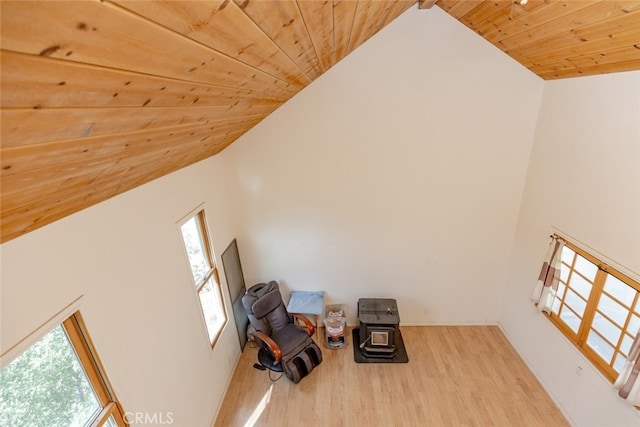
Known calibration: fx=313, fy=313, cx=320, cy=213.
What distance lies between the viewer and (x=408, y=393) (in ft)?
12.4

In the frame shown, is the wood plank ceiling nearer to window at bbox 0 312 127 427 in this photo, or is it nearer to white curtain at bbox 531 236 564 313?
white curtain at bbox 531 236 564 313

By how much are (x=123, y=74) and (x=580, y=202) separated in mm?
3897

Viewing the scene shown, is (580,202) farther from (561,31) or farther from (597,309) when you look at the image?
(561,31)

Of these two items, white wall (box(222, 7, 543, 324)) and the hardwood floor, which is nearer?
the hardwood floor

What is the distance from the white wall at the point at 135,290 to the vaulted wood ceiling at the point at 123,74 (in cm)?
15

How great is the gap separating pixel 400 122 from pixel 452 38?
3.45 ft

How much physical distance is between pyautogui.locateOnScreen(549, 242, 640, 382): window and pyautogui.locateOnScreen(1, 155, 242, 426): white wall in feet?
12.7

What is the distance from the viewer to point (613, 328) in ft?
10.2

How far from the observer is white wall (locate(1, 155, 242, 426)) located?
4.73 feet

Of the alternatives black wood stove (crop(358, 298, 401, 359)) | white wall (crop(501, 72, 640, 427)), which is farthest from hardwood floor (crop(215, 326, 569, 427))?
white wall (crop(501, 72, 640, 427))

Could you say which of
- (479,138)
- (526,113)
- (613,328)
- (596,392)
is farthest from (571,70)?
(596,392)

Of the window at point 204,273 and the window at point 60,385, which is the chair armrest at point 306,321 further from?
the window at point 60,385

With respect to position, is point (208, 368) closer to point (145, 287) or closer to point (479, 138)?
point (145, 287)

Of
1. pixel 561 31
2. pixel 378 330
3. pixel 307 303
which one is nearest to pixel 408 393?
pixel 378 330
